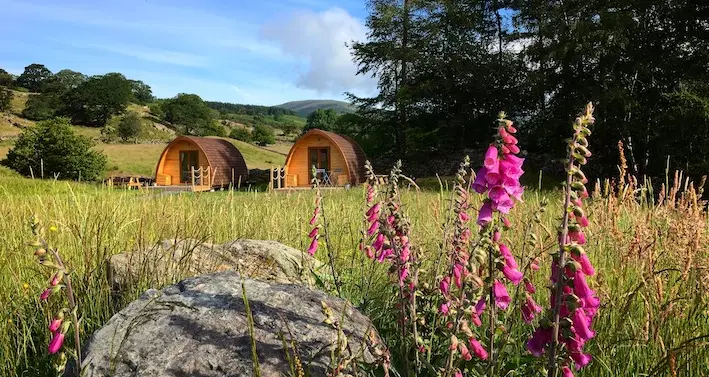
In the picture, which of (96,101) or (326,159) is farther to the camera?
(96,101)

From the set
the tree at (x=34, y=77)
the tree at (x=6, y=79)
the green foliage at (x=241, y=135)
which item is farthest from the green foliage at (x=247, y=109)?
the green foliage at (x=241, y=135)

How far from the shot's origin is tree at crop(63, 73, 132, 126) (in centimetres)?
7256

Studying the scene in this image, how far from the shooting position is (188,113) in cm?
8350

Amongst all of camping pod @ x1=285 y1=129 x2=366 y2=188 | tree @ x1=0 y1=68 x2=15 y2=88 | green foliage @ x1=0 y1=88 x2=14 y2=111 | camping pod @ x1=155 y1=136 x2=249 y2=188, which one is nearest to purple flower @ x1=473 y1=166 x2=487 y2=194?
camping pod @ x1=285 y1=129 x2=366 y2=188

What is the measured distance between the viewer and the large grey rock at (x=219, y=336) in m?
1.75

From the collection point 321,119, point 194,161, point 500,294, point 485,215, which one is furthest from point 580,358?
point 321,119

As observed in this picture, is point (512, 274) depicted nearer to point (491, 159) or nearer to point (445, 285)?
point (491, 159)

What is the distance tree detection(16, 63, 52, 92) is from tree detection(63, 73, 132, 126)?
2171 centimetres

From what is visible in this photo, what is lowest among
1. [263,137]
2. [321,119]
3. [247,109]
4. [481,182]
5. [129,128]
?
[481,182]

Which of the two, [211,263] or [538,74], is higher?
[538,74]

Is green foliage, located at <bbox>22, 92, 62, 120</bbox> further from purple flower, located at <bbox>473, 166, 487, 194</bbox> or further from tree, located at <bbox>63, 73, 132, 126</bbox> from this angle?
purple flower, located at <bbox>473, 166, 487, 194</bbox>

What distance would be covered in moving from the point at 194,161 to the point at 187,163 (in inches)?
27.5

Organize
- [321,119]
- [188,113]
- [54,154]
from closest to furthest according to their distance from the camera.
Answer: [54,154] < [321,119] < [188,113]

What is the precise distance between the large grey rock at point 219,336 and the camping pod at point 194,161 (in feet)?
85.3
